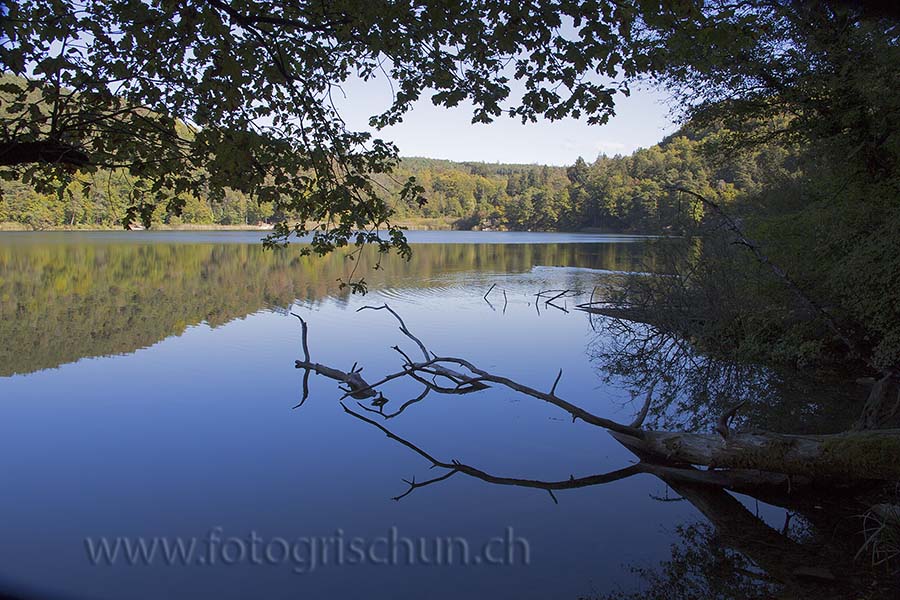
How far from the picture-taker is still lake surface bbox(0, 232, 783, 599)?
4875 mm

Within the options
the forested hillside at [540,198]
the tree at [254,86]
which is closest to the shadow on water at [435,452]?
the tree at [254,86]

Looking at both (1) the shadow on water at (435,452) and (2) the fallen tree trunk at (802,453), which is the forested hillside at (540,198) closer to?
(1) the shadow on water at (435,452)

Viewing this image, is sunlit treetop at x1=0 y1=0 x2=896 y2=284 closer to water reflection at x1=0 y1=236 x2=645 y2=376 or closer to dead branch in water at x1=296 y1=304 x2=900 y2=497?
dead branch in water at x1=296 y1=304 x2=900 y2=497

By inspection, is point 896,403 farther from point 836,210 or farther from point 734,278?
point 734,278

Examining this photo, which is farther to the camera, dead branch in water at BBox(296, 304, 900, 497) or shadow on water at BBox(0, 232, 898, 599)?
dead branch in water at BBox(296, 304, 900, 497)

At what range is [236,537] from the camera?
17.6ft

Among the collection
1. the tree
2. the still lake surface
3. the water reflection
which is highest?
the tree

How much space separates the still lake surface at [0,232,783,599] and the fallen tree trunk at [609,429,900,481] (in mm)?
448

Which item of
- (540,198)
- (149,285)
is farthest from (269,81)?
(540,198)

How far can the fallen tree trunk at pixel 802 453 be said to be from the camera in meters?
5.17

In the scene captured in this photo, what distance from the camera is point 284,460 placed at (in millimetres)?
7152

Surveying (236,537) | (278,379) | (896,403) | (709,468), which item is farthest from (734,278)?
(236,537)

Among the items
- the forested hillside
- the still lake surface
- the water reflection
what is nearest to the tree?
the still lake surface

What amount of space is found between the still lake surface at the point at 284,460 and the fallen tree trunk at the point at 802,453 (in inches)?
17.6
